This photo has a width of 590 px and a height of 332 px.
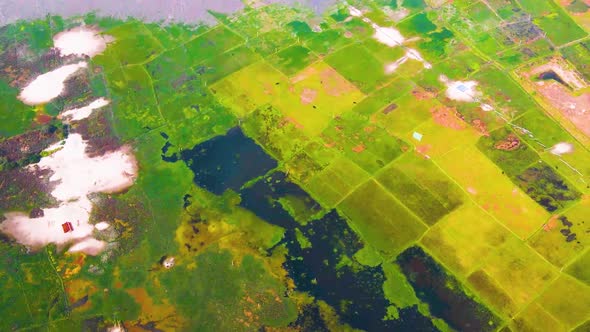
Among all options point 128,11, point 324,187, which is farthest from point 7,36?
point 324,187

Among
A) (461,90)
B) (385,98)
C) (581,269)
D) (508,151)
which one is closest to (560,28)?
(461,90)

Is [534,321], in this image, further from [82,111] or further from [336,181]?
[82,111]

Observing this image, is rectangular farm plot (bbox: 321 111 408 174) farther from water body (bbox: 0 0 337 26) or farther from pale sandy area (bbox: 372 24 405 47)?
water body (bbox: 0 0 337 26)

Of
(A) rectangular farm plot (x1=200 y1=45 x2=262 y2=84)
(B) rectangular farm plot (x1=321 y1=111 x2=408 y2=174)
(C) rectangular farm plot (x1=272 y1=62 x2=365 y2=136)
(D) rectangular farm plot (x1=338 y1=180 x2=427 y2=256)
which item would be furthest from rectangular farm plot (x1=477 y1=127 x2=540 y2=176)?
(A) rectangular farm plot (x1=200 y1=45 x2=262 y2=84)

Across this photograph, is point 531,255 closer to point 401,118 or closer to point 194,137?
point 401,118

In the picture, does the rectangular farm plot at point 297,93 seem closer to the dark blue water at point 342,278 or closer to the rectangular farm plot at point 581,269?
the dark blue water at point 342,278

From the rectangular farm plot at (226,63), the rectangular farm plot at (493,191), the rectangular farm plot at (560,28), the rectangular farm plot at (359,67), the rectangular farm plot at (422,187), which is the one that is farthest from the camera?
the rectangular farm plot at (560,28)

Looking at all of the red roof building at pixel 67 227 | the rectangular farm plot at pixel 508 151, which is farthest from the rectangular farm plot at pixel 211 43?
the rectangular farm plot at pixel 508 151
